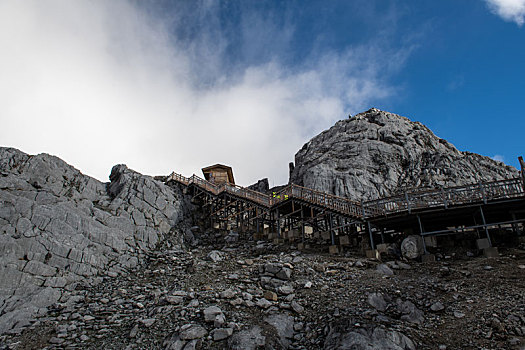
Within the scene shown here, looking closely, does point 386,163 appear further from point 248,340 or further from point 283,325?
point 248,340

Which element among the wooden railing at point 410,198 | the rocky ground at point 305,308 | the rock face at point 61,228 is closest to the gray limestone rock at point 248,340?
the rocky ground at point 305,308

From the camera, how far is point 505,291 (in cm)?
1230

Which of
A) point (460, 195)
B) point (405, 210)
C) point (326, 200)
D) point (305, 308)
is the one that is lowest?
point (305, 308)

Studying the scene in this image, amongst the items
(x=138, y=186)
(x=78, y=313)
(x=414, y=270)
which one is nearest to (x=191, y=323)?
(x=78, y=313)

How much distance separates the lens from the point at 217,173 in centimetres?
4278

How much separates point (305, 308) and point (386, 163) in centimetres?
3901

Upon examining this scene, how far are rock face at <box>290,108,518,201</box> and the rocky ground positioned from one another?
89.8 feet

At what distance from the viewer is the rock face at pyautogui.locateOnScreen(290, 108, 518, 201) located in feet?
144

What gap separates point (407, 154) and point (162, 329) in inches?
1805

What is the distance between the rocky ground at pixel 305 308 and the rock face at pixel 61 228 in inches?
60.2

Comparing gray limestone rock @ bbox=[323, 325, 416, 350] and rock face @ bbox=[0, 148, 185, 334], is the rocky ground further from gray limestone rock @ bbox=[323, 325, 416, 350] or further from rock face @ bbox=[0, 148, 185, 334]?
rock face @ bbox=[0, 148, 185, 334]

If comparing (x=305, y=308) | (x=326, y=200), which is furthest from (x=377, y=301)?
(x=326, y=200)

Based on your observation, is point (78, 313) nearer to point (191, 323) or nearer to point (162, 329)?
point (162, 329)

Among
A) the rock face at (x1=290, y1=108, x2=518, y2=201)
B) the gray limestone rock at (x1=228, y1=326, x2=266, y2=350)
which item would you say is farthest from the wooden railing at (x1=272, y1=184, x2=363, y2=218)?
the rock face at (x1=290, y1=108, x2=518, y2=201)
